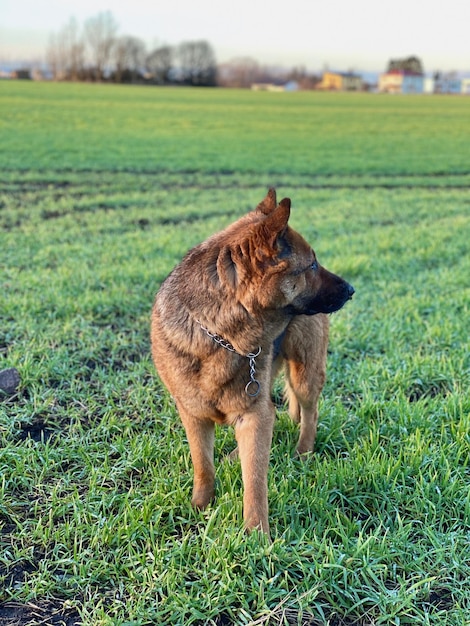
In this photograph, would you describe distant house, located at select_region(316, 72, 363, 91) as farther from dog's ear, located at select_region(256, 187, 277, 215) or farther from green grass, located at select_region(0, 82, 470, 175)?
dog's ear, located at select_region(256, 187, 277, 215)

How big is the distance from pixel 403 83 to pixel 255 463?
111m

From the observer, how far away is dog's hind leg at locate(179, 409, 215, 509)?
289 centimetres

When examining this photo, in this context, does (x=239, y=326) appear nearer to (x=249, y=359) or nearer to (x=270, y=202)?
(x=249, y=359)

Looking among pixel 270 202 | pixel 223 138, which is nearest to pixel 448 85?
pixel 223 138

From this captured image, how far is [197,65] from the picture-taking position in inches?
3312

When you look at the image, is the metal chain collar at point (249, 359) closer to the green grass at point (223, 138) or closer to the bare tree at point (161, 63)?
the green grass at point (223, 138)

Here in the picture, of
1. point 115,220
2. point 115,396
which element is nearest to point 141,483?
point 115,396

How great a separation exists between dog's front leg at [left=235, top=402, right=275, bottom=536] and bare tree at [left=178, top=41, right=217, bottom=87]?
84069mm

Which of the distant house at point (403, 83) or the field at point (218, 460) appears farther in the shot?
the distant house at point (403, 83)

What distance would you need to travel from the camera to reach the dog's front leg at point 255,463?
2.67 meters

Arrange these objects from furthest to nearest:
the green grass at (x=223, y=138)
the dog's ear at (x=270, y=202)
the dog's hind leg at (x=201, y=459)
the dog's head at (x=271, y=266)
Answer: the green grass at (x=223, y=138), the dog's hind leg at (x=201, y=459), the dog's ear at (x=270, y=202), the dog's head at (x=271, y=266)

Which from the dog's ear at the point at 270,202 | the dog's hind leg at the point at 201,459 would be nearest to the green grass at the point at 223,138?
the dog's ear at the point at 270,202

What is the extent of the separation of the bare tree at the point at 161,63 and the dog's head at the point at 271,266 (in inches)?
3281

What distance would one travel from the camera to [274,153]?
21531mm
